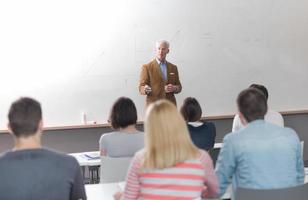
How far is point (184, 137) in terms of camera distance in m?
2.05

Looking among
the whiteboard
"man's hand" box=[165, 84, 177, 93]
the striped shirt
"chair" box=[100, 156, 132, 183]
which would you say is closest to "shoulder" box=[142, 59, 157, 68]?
the whiteboard

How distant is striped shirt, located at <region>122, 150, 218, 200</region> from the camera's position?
2.05 m

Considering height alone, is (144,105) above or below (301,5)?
below

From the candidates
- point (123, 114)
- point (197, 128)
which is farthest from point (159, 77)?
point (123, 114)

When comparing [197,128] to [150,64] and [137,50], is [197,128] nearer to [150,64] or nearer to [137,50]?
[150,64]

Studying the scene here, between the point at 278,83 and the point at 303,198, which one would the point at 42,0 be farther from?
the point at 303,198

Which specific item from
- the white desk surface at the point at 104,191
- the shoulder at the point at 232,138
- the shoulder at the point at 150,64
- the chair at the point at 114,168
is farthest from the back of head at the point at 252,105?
the shoulder at the point at 150,64

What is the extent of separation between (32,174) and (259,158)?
117 centimetres

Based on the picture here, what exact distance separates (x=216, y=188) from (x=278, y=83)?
4.41 m

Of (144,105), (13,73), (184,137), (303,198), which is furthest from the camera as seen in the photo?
(144,105)

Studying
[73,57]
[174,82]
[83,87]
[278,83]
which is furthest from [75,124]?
[278,83]

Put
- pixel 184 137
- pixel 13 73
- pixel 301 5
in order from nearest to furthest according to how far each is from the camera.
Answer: pixel 184 137
pixel 13 73
pixel 301 5

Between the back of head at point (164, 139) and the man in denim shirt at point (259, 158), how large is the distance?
1.72 ft

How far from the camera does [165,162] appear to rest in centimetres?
203
